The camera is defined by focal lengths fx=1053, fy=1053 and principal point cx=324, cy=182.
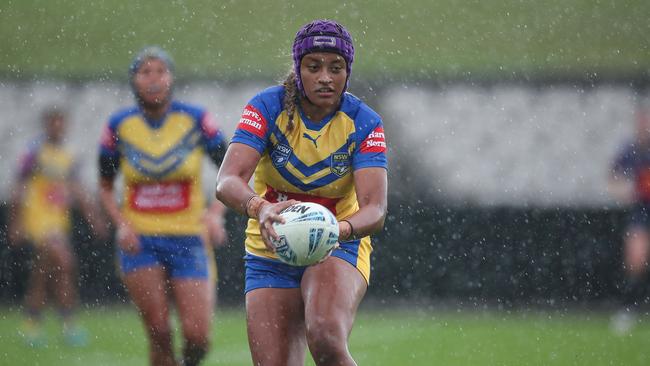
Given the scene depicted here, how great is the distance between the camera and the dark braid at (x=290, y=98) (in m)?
4.53

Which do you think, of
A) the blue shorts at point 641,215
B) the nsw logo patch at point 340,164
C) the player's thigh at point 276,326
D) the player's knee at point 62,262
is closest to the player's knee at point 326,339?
the player's thigh at point 276,326

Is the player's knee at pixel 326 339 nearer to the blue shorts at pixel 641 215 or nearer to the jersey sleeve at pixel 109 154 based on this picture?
the jersey sleeve at pixel 109 154

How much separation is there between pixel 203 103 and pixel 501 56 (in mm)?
5824

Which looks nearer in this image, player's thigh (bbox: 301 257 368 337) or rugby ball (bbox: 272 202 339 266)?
rugby ball (bbox: 272 202 339 266)

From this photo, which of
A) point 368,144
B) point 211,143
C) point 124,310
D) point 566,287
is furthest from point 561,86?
point 368,144

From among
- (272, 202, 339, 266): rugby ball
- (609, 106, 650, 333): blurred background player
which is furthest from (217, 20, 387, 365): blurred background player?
(609, 106, 650, 333): blurred background player

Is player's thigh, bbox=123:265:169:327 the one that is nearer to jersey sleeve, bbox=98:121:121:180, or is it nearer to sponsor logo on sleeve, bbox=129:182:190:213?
sponsor logo on sleeve, bbox=129:182:190:213

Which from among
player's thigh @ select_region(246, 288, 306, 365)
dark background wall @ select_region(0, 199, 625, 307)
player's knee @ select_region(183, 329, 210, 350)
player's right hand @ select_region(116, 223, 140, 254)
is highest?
player's right hand @ select_region(116, 223, 140, 254)

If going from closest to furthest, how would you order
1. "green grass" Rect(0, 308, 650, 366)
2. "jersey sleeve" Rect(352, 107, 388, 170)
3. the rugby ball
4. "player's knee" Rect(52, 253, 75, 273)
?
1. the rugby ball
2. "jersey sleeve" Rect(352, 107, 388, 170)
3. "green grass" Rect(0, 308, 650, 366)
4. "player's knee" Rect(52, 253, 75, 273)

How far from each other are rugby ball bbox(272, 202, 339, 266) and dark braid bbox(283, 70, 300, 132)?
1.92 feet

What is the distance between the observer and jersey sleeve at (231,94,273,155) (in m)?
4.44

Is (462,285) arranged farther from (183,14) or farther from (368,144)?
(183,14)

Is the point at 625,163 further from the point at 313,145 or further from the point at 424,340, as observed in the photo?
the point at 313,145

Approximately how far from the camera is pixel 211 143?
21.1 ft
